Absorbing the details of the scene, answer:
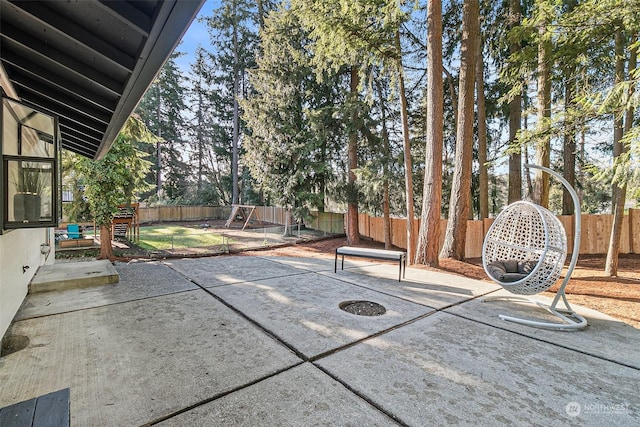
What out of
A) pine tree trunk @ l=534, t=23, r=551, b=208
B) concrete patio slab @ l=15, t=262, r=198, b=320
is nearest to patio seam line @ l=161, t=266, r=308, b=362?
concrete patio slab @ l=15, t=262, r=198, b=320

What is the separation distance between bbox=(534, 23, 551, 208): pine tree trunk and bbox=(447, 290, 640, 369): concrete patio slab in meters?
3.51

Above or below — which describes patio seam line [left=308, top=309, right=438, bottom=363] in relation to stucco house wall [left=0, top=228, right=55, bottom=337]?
below

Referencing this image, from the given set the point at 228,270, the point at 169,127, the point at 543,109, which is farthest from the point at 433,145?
the point at 169,127

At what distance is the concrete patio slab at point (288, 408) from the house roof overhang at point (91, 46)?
242 centimetres

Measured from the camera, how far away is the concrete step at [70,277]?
429cm

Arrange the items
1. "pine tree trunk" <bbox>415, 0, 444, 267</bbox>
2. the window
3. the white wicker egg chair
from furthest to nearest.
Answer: "pine tree trunk" <bbox>415, 0, 444, 267</bbox> < the white wicker egg chair < the window

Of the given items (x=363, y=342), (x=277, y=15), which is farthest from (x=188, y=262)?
(x=277, y=15)

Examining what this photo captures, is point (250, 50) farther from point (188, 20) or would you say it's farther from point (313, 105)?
point (188, 20)

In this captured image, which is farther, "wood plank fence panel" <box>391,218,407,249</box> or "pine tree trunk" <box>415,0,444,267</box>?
"wood plank fence panel" <box>391,218,407,249</box>

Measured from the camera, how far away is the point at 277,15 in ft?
40.6

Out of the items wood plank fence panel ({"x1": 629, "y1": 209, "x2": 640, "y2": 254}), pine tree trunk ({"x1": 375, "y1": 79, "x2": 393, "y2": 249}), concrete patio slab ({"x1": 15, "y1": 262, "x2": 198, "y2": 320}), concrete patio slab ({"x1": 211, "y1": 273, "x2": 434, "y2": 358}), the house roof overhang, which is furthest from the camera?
pine tree trunk ({"x1": 375, "y1": 79, "x2": 393, "y2": 249})

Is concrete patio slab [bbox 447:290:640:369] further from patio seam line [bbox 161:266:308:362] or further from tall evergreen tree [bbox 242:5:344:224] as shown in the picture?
tall evergreen tree [bbox 242:5:344:224]

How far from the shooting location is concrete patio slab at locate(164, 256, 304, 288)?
510 cm

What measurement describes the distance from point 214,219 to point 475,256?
1932 cm
